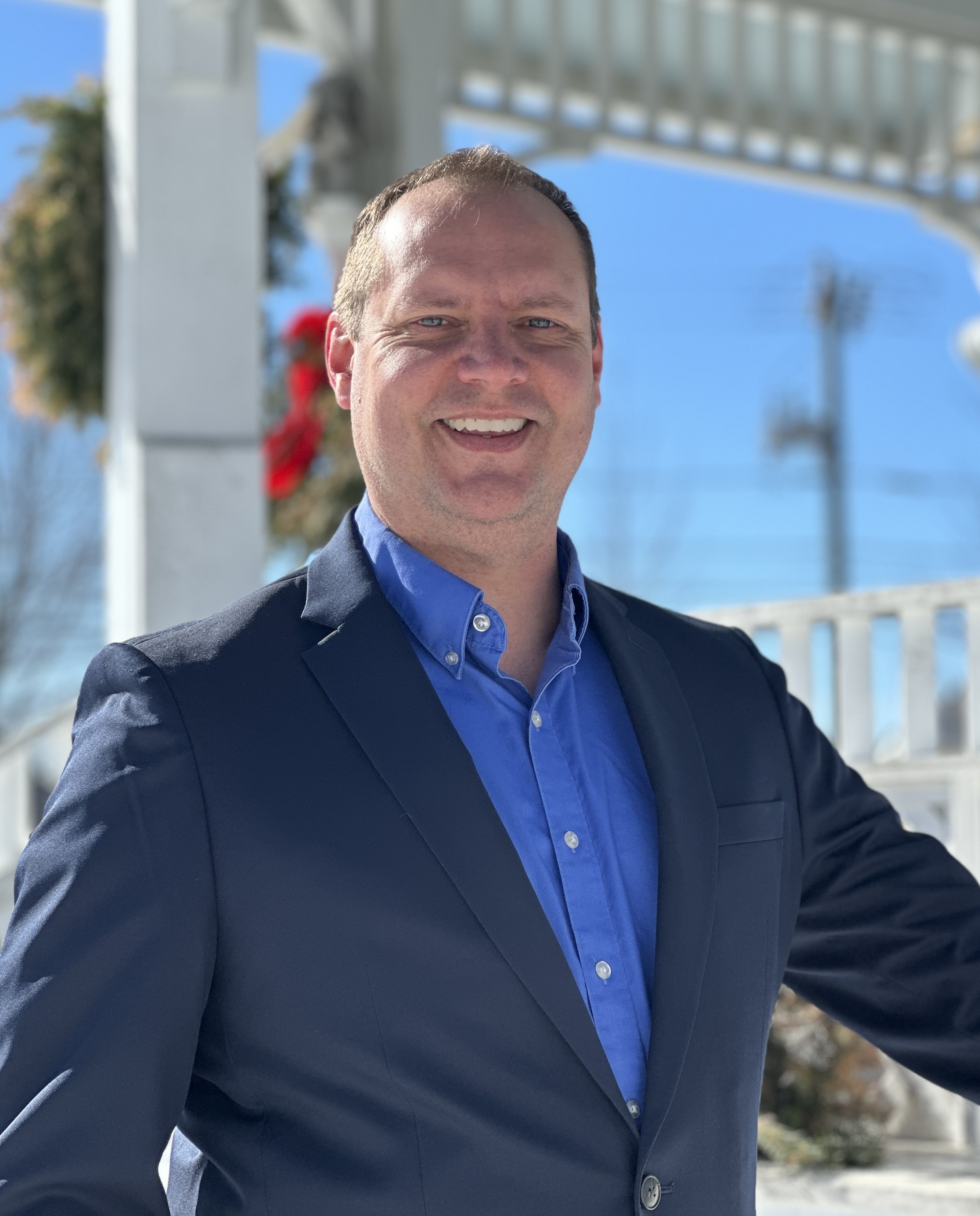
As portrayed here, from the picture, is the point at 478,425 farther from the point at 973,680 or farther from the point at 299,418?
the point at 299,418

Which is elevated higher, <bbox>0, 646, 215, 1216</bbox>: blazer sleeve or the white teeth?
the white teeth

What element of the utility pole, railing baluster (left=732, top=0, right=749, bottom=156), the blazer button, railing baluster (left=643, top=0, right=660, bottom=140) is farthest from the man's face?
the utility pole

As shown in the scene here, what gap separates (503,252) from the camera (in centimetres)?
146

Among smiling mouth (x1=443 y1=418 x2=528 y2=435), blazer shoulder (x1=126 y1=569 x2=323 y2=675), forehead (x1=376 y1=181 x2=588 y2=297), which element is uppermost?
forehead (x1=376 y1=181 x2=588 y2=297)

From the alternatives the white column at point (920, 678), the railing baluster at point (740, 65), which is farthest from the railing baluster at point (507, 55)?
the white column at point (920, 678)

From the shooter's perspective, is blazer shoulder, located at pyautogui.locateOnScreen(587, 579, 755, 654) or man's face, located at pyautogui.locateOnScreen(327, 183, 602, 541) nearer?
→ man's face, located at pyautogui.locateOnScreen(327, 183, 602, 541)

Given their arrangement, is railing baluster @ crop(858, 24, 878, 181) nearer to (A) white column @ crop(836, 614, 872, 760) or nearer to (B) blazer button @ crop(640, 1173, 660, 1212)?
(A) white column @ crop(836, 614, 872, 760)

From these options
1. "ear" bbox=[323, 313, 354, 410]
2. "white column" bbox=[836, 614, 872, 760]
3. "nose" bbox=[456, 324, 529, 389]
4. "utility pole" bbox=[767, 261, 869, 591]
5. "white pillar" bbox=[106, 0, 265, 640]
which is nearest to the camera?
"nose" bbox=[456, 324, 529, 389]

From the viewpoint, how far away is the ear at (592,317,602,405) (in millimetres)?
1599

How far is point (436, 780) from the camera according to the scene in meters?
1.31

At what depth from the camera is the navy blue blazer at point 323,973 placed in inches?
45.2

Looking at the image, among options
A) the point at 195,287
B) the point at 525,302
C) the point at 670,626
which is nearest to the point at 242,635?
the point at 525,302

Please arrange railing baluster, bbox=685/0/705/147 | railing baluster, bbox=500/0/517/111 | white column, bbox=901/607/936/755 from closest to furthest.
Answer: white column, bbox=901/607/936/755 < railing baluster, bbox=500/0/517/111 < railing baluster, bbox=685/0/705/147

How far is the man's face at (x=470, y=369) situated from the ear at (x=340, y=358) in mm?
57
